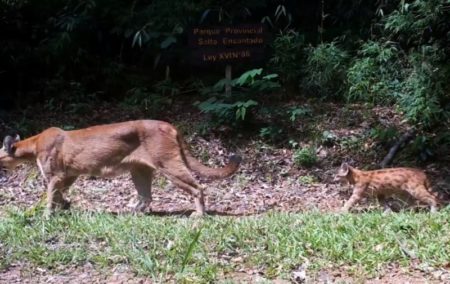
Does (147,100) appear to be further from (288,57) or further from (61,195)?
(61,195)

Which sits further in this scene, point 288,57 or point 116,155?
point 288,57

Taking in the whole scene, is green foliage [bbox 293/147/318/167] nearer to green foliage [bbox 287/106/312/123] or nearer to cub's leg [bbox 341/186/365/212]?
green foliage [bbox 287/106/312/123]

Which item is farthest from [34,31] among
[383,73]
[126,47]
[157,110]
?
[383,73]

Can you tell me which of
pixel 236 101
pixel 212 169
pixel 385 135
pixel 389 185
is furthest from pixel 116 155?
pixel 385 135

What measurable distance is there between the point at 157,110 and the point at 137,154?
17.5ft

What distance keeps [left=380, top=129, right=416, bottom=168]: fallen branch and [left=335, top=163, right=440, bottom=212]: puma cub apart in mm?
1770

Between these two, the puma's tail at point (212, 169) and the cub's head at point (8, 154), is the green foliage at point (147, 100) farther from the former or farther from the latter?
the puma's tail at point (212, 169)

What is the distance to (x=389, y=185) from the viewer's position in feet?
33.0

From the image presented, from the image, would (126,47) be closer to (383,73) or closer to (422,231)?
(383,73)

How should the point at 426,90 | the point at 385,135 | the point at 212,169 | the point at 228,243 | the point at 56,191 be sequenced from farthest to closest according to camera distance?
the point at 426,90, the point at 385,135, the point at 212,169, the point at 56,191, the point at 228,243

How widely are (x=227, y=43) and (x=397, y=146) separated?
10.9 ft

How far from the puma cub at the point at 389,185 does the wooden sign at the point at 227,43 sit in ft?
11.0

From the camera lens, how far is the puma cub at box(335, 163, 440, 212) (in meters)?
9.92

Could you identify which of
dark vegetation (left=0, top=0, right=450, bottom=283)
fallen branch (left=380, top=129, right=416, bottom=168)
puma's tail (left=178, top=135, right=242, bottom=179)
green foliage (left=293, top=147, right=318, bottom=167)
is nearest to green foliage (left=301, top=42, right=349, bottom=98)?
dark vegetation (left=0, top=0, right=450, bottom=283)
